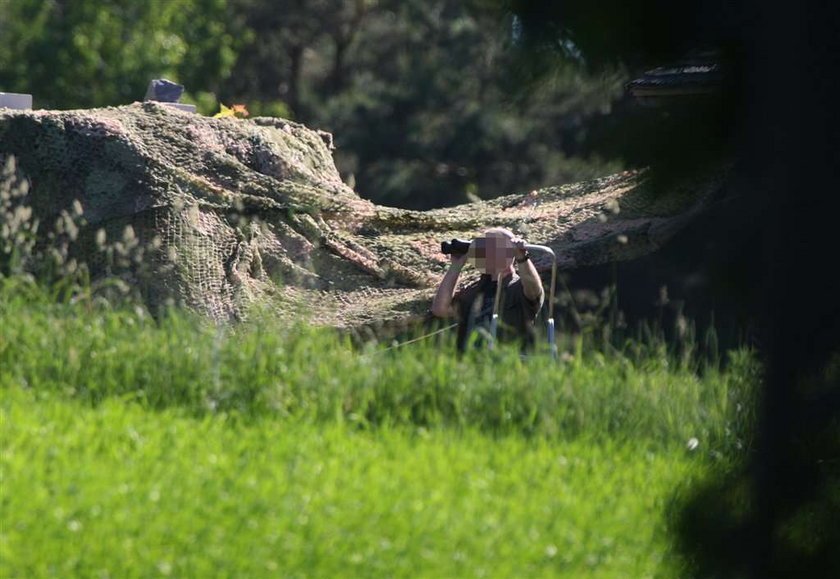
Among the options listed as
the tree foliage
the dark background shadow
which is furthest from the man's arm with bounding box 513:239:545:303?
the tree foliage

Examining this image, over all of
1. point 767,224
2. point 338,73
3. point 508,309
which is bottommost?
point 508,309

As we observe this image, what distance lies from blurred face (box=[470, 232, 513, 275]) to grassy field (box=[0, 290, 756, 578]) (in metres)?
0.95

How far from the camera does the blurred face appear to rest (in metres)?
7.16

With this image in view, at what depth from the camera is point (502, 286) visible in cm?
723

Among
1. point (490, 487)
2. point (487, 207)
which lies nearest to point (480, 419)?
point (490, 487)

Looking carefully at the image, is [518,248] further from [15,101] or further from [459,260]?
[15,101]

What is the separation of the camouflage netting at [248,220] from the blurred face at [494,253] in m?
0.74

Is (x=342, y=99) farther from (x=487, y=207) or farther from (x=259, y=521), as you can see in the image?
(x=259, y=521)

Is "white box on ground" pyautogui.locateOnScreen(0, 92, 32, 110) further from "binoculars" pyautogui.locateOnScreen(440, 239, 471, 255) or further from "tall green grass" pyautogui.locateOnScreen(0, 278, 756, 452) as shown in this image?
"tall green grass" pyautogui.locateOnScreen(0, 278, 756, 452)

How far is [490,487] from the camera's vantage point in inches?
181

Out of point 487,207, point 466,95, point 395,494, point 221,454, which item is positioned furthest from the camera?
point 466,95

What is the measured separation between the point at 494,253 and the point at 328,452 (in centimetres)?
253

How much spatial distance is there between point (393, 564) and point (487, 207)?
5.79 m

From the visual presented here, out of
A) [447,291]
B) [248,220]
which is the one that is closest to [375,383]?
[447,291]
